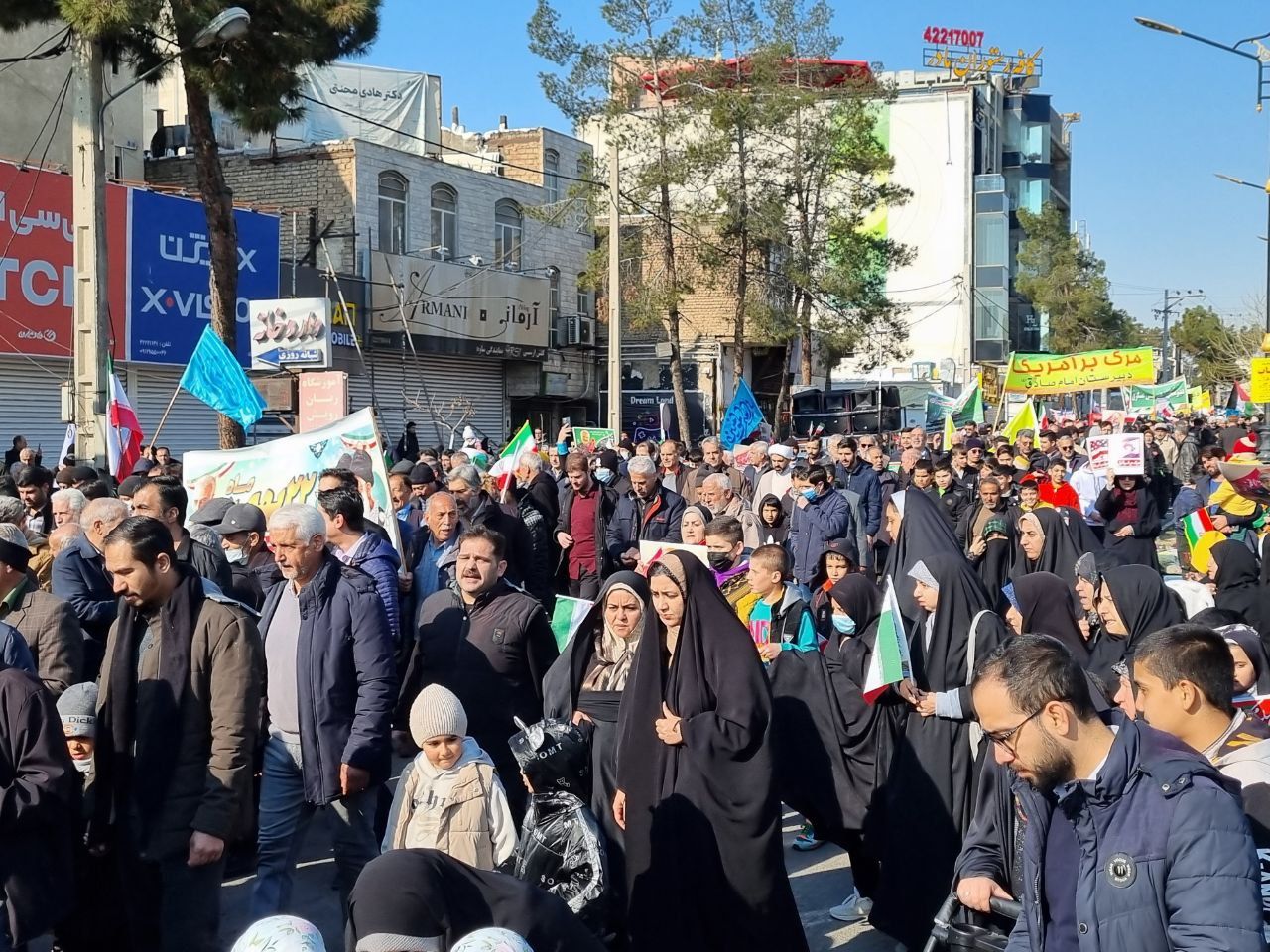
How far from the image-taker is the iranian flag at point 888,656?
4926mm

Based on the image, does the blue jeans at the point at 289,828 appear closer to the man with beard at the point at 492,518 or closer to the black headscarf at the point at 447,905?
the black headscarf at the point at 447,905

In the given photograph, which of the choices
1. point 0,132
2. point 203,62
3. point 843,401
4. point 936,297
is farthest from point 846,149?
point 936,297

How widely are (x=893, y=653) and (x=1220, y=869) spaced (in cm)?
253

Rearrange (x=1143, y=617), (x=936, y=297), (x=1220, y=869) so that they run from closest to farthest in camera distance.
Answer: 1. (x=1220, y=869)
2. (x=1143, y=617)
3. (x=936, y=297)

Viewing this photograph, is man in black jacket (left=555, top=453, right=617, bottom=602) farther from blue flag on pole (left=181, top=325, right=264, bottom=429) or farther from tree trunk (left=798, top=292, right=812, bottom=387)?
tree trunk (left=798, top=292, right=812, bottom=387)

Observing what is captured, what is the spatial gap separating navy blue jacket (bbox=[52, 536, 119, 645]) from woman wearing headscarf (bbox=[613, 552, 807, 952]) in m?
2.79

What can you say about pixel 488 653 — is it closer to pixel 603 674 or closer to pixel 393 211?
pixel 603 674

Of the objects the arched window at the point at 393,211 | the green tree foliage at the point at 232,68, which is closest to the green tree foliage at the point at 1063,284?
the arched window at the point at 393,211

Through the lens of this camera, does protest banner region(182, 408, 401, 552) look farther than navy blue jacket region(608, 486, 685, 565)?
No

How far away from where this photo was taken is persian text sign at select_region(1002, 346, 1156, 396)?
2491cm

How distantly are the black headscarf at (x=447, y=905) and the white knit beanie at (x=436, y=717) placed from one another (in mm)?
1204

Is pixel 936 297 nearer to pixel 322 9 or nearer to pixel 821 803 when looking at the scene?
pixel 322 9

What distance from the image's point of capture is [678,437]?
28.6 meters

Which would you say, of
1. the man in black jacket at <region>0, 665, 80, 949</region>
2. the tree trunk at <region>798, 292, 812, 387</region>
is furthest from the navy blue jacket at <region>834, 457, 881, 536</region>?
the tree trunk at <region>798, 292, 812, 387</region>
